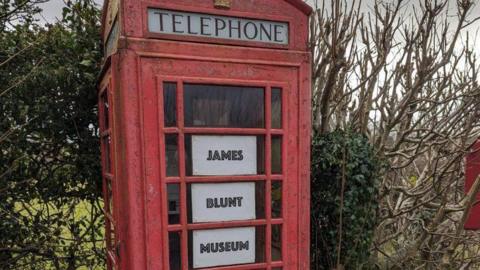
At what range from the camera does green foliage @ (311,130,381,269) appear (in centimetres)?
281

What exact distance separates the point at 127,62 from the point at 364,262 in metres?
2.41

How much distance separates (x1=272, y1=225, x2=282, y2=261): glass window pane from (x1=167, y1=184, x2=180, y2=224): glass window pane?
1.90ft

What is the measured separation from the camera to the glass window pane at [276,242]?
84.7 inches

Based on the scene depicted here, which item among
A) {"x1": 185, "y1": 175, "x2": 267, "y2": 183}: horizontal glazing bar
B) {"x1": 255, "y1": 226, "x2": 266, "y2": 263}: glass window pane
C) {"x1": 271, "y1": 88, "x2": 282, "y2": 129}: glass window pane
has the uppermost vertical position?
{"x1": 271, "y1": 88, "x2": 282, "y2": 129}: glass window pane

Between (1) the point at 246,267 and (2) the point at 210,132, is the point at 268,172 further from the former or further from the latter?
(1) the point at 246,267

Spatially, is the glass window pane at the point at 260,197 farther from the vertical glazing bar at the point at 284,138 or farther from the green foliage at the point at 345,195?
the green foliage at the point at 345,195

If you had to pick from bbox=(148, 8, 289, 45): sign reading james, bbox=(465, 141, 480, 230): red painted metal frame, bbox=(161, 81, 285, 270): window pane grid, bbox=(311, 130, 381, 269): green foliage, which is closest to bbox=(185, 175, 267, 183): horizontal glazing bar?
bbox=(161, 81, 285, 270): window pane grid

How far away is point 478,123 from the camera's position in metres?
3.92

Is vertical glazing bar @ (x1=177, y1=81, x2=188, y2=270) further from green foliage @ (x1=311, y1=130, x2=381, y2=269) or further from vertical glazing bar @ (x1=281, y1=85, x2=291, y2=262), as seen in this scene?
green foliage @ (x1=311, y1=130, x2=381, y2=269)

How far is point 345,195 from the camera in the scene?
2.81 metres

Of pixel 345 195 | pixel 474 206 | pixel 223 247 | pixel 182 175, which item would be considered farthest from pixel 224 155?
pixel 474 206

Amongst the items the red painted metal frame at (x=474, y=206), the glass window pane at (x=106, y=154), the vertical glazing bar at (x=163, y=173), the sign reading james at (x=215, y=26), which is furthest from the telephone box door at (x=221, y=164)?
the red painted metal frame at (x=474, y=206)

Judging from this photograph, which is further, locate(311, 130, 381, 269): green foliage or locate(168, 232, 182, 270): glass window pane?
locate(311, 130, 381, 269): green foliage

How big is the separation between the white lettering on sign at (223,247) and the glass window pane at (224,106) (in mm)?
610
